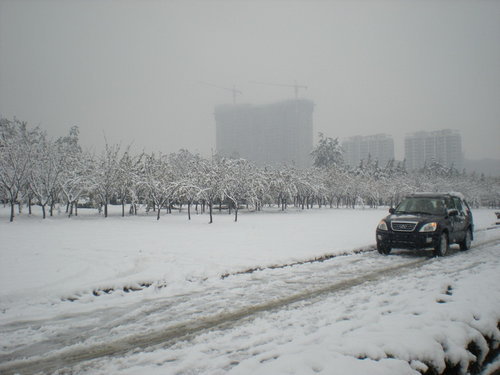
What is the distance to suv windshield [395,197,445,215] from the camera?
41.6 feet

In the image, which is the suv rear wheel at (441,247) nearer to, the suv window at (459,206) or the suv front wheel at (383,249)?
the suv front wheel at (383,249)

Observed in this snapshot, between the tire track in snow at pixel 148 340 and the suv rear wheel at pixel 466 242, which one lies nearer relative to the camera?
the tire track in snow at pixel 148 340

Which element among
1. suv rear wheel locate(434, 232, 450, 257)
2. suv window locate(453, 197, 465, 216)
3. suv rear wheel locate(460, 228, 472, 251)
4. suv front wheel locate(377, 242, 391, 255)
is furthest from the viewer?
suv window locate(453, 197, 465, 216)

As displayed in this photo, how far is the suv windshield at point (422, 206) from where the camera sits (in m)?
12.7

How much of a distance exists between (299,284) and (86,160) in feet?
117

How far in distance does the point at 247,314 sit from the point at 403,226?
780 cm

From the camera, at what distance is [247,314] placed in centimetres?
586

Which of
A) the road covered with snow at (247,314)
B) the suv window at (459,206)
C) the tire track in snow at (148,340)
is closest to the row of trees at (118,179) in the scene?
the suv window at (459,206)

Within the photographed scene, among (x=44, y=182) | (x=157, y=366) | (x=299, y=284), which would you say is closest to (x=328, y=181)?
(x=44, y=182)

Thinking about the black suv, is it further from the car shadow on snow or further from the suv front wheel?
the car shadow on snow

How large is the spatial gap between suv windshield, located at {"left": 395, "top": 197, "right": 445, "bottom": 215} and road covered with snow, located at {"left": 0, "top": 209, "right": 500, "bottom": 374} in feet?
6.56

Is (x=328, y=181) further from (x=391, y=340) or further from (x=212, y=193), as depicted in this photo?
(x=391, y=340)

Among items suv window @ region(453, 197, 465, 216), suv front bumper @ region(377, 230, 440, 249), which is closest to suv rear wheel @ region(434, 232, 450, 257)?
suv front bumper @ region(377, 230, 440, 249)

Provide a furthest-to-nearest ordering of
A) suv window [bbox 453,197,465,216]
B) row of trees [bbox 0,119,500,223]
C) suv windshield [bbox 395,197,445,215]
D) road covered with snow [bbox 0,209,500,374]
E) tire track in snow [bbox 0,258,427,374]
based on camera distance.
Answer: row of trees [bbox 0,119,500,223] < suv window [bbox 453,197,465,216] < suv windshield [bbox 395,197,445,215] < tire track in snow [bbox 0,258,427,374] < road covered with snow [bbox 0,209,500,374]
